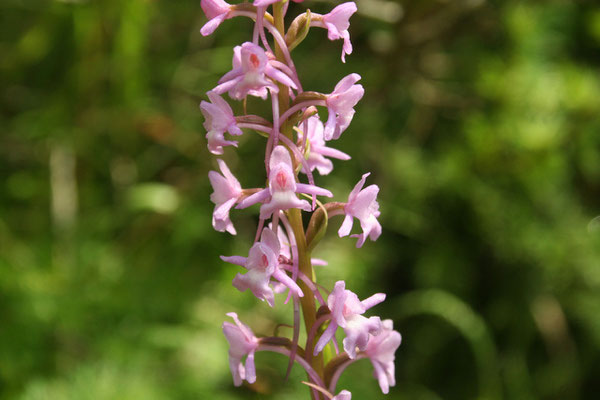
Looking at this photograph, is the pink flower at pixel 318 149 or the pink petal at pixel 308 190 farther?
the pink flower at pixel 318 149

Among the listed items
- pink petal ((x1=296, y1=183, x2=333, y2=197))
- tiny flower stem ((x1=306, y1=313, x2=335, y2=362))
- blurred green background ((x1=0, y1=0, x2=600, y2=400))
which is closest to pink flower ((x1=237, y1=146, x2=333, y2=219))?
pink petal ((x1=296, y1=183, x2=333, y2=197))

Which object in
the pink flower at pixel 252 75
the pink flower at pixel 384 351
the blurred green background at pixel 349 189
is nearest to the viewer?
the pink flower at pixel 252 75

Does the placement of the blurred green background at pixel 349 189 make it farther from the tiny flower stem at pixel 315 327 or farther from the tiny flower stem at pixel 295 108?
the tiny flower stem at pixel 295 108

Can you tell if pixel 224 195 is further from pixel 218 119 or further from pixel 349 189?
pixel 349 189

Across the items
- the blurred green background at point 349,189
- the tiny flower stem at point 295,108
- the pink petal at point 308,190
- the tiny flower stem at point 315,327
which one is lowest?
the blurred green background at point 349,189

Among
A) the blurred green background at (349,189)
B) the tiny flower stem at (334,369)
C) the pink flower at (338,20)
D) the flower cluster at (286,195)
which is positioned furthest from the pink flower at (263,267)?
the blurred green background at (349,189)

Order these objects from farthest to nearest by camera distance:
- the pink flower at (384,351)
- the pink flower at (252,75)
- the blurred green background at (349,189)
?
1. the blurred green background at (349,189)
2. the pink flower at (384,351)
3. the pink flower at (252,75)

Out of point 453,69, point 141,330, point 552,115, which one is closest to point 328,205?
point 141,330

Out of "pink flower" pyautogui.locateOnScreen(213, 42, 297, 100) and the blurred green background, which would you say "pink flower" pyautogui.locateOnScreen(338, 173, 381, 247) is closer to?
"pink flower" pyautogui.locateOnScreen(213, 42, 297, 100)
